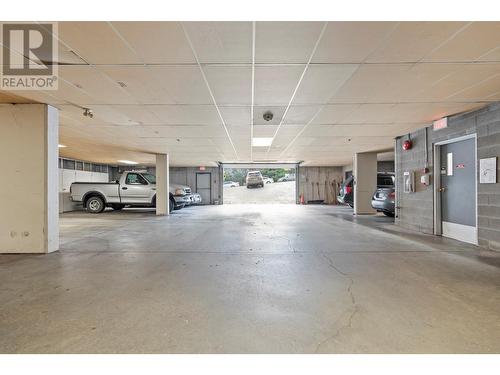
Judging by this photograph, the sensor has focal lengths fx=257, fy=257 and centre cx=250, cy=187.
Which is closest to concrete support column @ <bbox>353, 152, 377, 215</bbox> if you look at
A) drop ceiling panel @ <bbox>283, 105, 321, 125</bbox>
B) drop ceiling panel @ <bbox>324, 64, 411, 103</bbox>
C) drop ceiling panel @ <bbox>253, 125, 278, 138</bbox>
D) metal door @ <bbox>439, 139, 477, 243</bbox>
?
metal door @ <bbox>439, 139, 477, 243</bbox>

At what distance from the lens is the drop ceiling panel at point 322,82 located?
10.1ft

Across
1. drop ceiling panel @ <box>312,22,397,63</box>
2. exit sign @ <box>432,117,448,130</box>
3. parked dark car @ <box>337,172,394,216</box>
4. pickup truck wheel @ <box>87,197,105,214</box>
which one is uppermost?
drop ceiling panel @ <box>312,22,397,63</box>

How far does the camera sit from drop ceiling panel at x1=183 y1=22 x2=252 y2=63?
2.27 m

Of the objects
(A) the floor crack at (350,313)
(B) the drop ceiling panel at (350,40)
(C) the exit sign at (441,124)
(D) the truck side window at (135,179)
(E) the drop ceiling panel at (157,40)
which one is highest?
(E) the drop ceiling panel at (157,40)

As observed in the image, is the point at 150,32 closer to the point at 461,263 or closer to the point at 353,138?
the point at 461,263

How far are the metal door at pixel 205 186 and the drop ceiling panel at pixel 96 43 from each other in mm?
13449

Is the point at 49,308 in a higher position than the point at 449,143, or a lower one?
lower

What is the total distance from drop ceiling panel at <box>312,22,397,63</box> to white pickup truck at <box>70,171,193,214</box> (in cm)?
937

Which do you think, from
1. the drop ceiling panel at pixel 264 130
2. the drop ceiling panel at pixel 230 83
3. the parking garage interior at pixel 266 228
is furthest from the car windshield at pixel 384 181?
the drop ceiling panel at pixel 230 83

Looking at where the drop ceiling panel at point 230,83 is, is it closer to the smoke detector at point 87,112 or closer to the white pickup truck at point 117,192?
the smoke detector at point 87,112

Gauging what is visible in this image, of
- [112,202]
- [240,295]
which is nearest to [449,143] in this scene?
[240,295]

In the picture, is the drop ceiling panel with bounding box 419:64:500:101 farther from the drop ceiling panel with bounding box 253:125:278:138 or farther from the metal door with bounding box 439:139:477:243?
the drop ceiling panel with bounding box 253:125:278:138

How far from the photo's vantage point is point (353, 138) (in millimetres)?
7293
